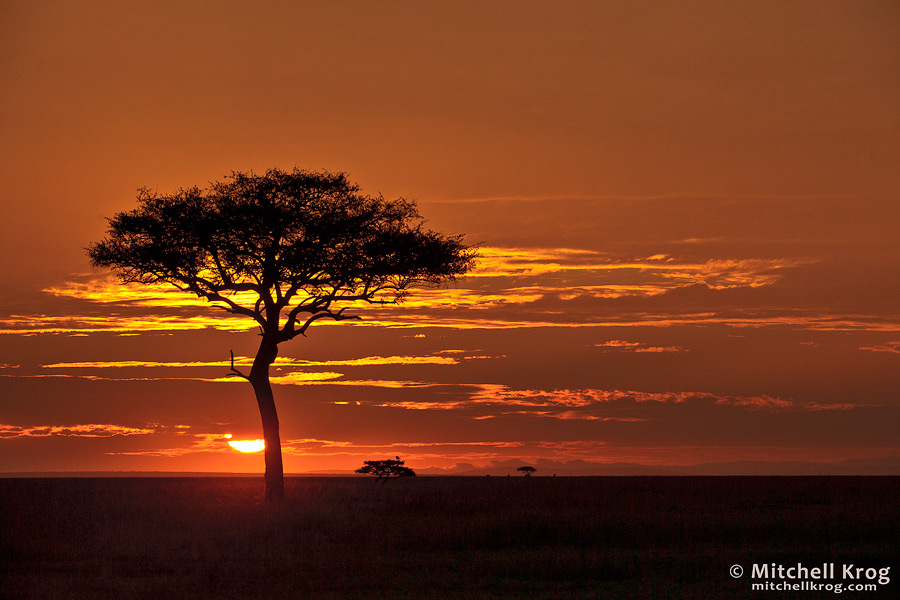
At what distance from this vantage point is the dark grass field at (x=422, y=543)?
23.3 metres

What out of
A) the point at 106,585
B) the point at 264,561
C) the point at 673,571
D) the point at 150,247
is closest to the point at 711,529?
the point at 673,571

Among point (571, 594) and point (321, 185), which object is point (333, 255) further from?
point (571, 594)

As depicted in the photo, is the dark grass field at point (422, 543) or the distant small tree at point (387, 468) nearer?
the dark grass field at point (422, 543)

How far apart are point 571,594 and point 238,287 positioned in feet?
86.3

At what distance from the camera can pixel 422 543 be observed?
3031 cm

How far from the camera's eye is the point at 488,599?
71.5 feet

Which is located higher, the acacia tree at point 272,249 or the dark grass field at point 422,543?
the acacia tree at point 272,249

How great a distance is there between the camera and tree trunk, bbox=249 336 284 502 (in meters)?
44.1

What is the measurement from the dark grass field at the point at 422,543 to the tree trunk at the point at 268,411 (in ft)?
4.01

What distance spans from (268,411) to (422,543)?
1556 centimetres

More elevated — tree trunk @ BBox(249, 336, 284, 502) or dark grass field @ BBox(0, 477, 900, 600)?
tree trunk @ BBox(249, 336, 284, 502)

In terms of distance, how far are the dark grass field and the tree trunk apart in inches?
48.1

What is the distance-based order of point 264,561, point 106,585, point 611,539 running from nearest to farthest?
point 106,585
point 264,561
point 611,539

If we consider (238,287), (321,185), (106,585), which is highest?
(321,185)
